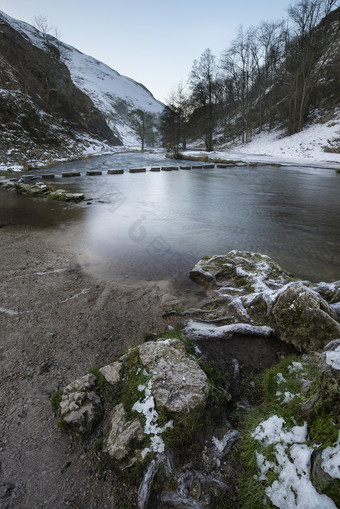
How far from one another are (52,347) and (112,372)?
104cm

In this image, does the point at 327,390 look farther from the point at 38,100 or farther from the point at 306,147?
the point at 38,100

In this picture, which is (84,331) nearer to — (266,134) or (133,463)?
(133,463)

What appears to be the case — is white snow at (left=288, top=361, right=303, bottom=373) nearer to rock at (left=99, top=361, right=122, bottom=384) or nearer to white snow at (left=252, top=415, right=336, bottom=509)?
white snow at (left=252, top=415, right=336, bottom=509)

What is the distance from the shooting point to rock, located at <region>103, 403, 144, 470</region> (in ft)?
6.12

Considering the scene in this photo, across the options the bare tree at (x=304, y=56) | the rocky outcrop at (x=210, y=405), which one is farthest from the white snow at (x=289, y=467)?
the bare tree at (x=304, y=56)

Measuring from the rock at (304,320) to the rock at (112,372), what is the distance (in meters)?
2.08

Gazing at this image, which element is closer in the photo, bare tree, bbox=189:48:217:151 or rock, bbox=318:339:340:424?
rock, bbox=318:339:340:424

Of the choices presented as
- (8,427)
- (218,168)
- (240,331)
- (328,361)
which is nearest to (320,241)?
(240,331)

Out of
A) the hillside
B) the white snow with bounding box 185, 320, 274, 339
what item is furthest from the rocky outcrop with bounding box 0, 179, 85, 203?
the white snow with bounding box 185, 320, 274, 339

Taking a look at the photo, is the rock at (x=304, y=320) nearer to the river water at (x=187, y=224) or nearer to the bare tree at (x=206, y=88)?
the river water at (x=187, y=224)

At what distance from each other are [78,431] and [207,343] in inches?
65.9

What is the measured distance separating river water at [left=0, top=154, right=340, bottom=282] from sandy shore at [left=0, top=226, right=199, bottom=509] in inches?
32.6

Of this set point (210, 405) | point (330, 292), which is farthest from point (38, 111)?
point (210, 405)

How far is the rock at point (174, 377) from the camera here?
210 cm
